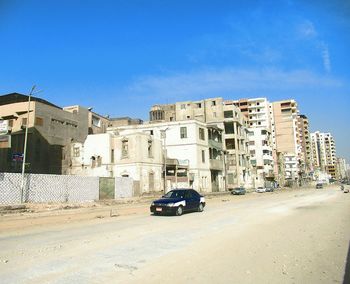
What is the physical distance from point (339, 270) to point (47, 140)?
1985 inches

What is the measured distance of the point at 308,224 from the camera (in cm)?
1531

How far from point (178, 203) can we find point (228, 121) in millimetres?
64547

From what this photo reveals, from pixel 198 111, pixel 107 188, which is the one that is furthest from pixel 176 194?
pixel 198 111

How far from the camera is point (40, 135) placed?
5138cm

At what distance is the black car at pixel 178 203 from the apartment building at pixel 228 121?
57.9 m

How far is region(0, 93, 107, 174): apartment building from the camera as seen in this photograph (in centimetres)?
4994

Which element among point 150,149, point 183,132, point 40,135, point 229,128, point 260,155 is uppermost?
point 229,128

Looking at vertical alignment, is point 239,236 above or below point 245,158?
below

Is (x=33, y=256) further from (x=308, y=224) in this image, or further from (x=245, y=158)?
(x=245, y=158)

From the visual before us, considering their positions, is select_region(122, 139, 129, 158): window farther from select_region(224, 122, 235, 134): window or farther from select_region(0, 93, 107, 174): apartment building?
select_region(224, 122, 235, 134): window

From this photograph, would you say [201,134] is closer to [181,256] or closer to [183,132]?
[183,132]

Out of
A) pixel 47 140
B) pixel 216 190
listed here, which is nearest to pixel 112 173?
pixel 47 140

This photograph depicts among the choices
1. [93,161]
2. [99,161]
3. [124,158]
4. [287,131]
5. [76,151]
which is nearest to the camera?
[124,158]

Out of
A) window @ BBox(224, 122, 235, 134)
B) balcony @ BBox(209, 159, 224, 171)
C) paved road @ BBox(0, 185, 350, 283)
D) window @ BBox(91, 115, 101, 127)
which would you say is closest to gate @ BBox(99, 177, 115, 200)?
paved road @ BBox(0, 185, 350, 283)
